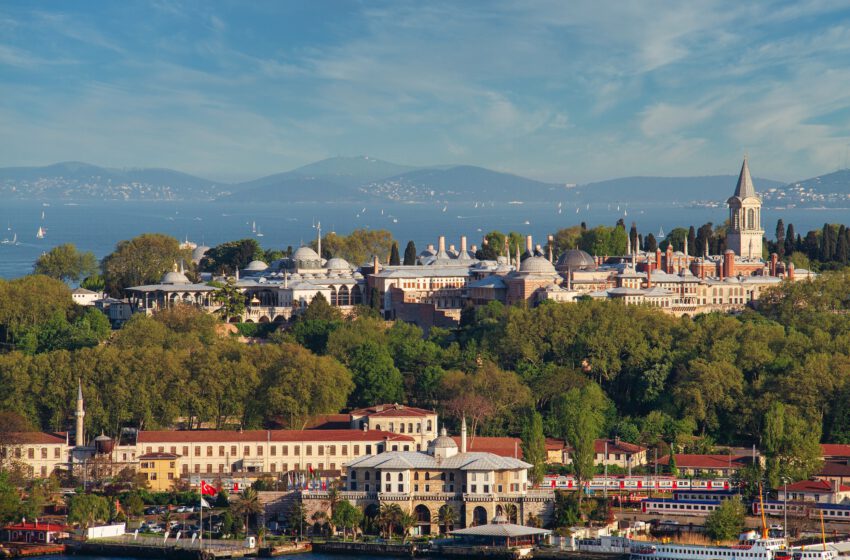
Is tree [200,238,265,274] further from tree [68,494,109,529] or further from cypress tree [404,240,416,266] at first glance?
tree [68,494,109,529]

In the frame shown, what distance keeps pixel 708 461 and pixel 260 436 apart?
44.3 ft

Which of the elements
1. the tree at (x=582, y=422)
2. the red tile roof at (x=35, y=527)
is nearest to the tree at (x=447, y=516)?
the tree at (x=582, y=422)

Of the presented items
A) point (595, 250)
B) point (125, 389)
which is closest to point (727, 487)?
point (125, 389)

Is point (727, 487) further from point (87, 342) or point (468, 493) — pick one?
point (87, 342)

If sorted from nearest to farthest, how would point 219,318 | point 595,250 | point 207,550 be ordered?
1. point 207,550
2. point 219,318
3. point 595,250

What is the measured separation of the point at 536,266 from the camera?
261 ft

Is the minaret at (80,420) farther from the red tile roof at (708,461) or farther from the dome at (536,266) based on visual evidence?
the dome at (536,266)

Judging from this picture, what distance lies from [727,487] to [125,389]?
19324mm

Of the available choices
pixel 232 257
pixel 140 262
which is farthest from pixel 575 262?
pixel 140 262

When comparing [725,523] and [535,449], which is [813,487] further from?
[535,449]

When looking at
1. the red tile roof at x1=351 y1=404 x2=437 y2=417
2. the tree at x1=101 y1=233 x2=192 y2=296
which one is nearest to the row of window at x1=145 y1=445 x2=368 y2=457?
the red tile roof at x1=351 y1=404 x2=437 y2=417

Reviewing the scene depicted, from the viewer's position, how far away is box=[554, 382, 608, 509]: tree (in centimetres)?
4997

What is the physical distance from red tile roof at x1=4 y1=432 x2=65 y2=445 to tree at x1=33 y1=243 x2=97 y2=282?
126 ft

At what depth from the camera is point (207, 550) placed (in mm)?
44469
